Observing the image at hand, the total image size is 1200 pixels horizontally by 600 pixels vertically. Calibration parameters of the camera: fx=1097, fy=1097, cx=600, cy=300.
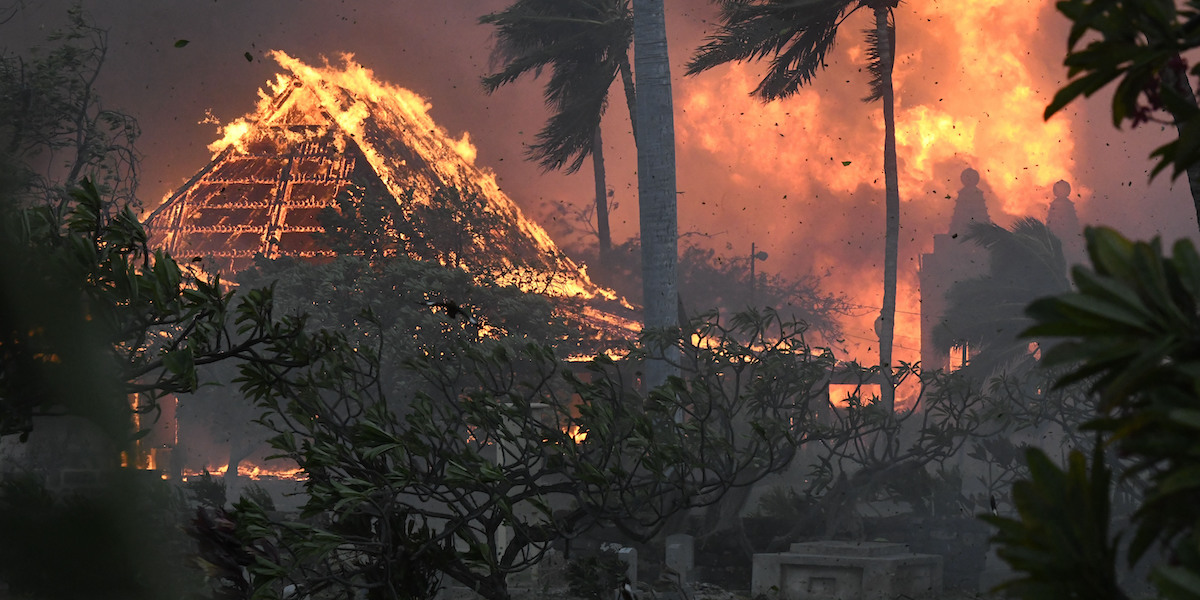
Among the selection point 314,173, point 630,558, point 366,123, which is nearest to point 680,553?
point 630,558

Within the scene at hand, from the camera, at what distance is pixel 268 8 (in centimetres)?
4928

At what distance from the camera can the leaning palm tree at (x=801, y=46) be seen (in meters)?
20.1

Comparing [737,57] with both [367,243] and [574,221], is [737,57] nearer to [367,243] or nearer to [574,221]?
[367,243]

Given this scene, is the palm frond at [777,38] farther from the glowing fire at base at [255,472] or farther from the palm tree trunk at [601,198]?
the glowing fire at base at [255,472]

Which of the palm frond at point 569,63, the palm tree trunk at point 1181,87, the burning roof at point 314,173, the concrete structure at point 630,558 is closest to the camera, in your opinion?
the palm tree trunk at point 1181,87

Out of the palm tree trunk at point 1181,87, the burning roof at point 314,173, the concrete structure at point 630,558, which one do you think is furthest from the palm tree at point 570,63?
the palm tree trunk at point 1181,87

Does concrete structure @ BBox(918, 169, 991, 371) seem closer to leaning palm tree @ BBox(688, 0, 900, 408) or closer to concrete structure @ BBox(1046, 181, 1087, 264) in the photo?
concrete structure @ BBox(1046, 181, 1087, 264)

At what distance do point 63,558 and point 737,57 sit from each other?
1563cm

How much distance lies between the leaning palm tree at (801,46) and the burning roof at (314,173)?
30.7 feet

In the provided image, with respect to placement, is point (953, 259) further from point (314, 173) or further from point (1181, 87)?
point (1181, 87)

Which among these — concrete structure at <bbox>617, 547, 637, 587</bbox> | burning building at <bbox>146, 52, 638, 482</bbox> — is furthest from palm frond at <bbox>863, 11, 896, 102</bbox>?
concrete structure at <bbox>617, 547, 637, 587</bbox>

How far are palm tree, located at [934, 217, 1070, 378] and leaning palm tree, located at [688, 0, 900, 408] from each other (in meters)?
7.12

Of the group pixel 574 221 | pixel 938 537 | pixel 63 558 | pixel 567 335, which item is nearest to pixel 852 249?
pixel 574 221

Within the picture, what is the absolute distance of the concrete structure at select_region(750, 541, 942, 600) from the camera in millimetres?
12695
